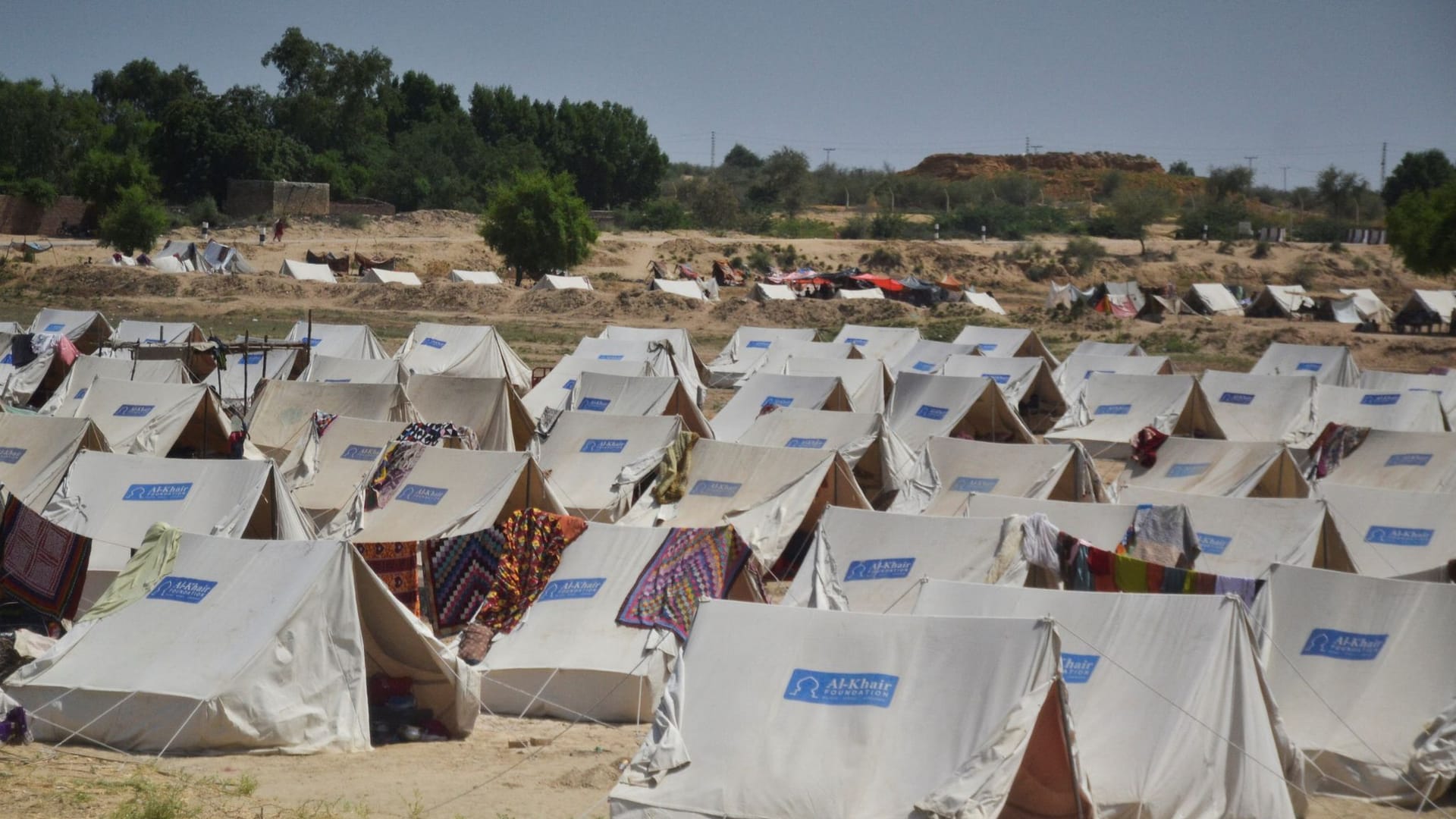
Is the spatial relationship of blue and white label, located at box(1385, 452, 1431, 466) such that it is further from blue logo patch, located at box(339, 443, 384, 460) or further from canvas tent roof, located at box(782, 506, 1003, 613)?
blue logo patch, located at box(339, 443, 384, 460)

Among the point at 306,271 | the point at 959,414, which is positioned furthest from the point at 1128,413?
the point at 306,271

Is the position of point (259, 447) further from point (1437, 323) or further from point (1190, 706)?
point (1437, 323)

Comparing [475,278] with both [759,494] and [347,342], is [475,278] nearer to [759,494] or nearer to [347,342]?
[347,342]

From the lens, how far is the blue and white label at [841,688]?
796 cm

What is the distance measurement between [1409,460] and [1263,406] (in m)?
4.32

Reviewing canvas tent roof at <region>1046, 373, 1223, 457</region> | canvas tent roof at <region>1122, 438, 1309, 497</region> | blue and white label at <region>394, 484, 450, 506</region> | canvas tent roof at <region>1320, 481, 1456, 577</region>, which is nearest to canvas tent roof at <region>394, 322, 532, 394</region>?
canvas tent roof at <region>1046, 373, 1223, 457</region>

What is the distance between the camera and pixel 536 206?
47.7 m

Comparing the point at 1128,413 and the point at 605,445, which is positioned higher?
the point at 605,445

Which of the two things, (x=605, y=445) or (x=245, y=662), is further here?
(x=605, y=445)

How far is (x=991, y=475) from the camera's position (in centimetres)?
1516

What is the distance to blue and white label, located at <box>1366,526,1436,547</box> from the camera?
41.0 ft

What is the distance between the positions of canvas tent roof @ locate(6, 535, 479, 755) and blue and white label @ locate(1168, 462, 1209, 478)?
9.21 m

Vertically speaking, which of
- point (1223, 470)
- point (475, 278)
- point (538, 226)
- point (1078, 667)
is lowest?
point (475, 278)

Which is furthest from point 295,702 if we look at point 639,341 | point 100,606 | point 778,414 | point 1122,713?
point 639,341
